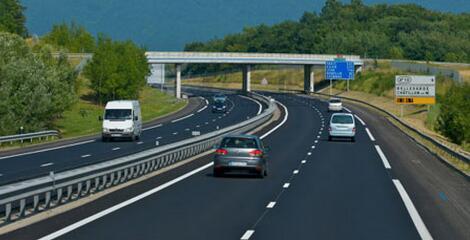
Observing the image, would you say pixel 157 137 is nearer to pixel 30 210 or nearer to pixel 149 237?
pixel 30 210

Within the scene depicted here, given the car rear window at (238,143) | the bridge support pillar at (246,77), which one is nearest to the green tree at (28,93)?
the car rear window at (238,143)

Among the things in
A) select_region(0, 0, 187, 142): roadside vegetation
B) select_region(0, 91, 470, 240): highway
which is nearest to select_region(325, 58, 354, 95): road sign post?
select_region(0, 0, 187, 142): roadside vegetation

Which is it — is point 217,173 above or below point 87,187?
below

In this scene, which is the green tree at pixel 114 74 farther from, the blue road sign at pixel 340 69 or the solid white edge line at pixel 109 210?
the solid white edge line at pixel 109 210

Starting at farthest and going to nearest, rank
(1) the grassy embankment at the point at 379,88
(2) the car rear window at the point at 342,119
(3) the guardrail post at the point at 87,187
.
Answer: (1) the grassy embankment at the point at 379,88, (2) the car rear window at the point at 342,119, (3) the guardrail post at the point at 87,187

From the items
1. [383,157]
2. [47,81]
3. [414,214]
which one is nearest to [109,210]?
[414,214]

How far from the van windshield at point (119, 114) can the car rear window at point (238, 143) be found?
26764mm

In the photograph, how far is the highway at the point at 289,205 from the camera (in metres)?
18.4

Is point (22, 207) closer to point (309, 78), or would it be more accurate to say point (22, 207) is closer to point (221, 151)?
point (221, 151)

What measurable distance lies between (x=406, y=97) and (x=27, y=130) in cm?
3813

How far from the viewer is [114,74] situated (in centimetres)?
11775

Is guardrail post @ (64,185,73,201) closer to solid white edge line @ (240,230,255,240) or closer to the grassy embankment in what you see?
solid white edge line @ (240,230,255,240)

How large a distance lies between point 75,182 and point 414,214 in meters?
8.20

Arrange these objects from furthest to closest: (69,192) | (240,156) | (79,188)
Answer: (240,156), (79,188), (69,192)
